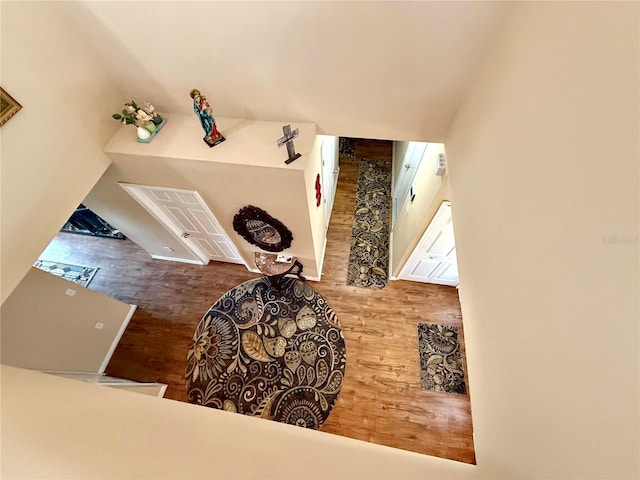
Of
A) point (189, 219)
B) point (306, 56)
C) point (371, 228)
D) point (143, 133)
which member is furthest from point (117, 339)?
point (306, 56)

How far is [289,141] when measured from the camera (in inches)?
80.8

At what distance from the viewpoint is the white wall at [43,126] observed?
5.58ft

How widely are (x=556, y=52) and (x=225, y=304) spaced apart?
379cm

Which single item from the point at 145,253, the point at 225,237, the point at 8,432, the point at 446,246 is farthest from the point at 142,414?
the point at 145,253

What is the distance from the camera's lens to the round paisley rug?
3.11 metres

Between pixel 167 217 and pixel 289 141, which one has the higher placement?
pixel 289 141

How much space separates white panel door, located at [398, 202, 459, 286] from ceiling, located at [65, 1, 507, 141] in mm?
766

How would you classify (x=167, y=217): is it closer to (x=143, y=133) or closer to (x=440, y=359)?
(x=143, y=133)

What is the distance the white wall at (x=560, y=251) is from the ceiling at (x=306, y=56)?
0.40 meters

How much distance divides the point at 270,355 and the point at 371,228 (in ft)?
7.60

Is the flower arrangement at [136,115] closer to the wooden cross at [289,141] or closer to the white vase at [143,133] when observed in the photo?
the white vase at [143,133]

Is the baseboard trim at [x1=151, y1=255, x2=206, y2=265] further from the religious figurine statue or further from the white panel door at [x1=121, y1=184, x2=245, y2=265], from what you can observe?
the religious figurine statue

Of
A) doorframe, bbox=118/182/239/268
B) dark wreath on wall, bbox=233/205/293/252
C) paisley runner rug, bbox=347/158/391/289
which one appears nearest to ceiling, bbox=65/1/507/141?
doorframe, bbox=118/182/239/268

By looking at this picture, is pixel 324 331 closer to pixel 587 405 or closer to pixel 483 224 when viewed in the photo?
pixel 483 224
